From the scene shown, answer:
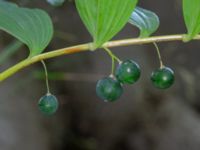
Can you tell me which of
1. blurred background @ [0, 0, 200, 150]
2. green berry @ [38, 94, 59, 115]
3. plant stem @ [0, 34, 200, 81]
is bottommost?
blurred background @ [0, 0, 200, 150]

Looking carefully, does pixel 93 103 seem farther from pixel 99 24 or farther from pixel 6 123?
pixel 99 24

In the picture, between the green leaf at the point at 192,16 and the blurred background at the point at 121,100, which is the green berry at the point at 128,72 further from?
the blurred background at the point at 121,100

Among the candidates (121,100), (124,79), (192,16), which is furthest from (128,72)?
(121,100)

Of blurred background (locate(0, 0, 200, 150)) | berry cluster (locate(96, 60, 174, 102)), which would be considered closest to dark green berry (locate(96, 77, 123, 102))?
berry cluster (locate(96, 60, 174, 102))

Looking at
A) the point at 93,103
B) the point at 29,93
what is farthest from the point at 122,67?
the point at 93,103

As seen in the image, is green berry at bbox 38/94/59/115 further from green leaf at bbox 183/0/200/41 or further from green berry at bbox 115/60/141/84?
green leaf at bbox 183/0/200/41
